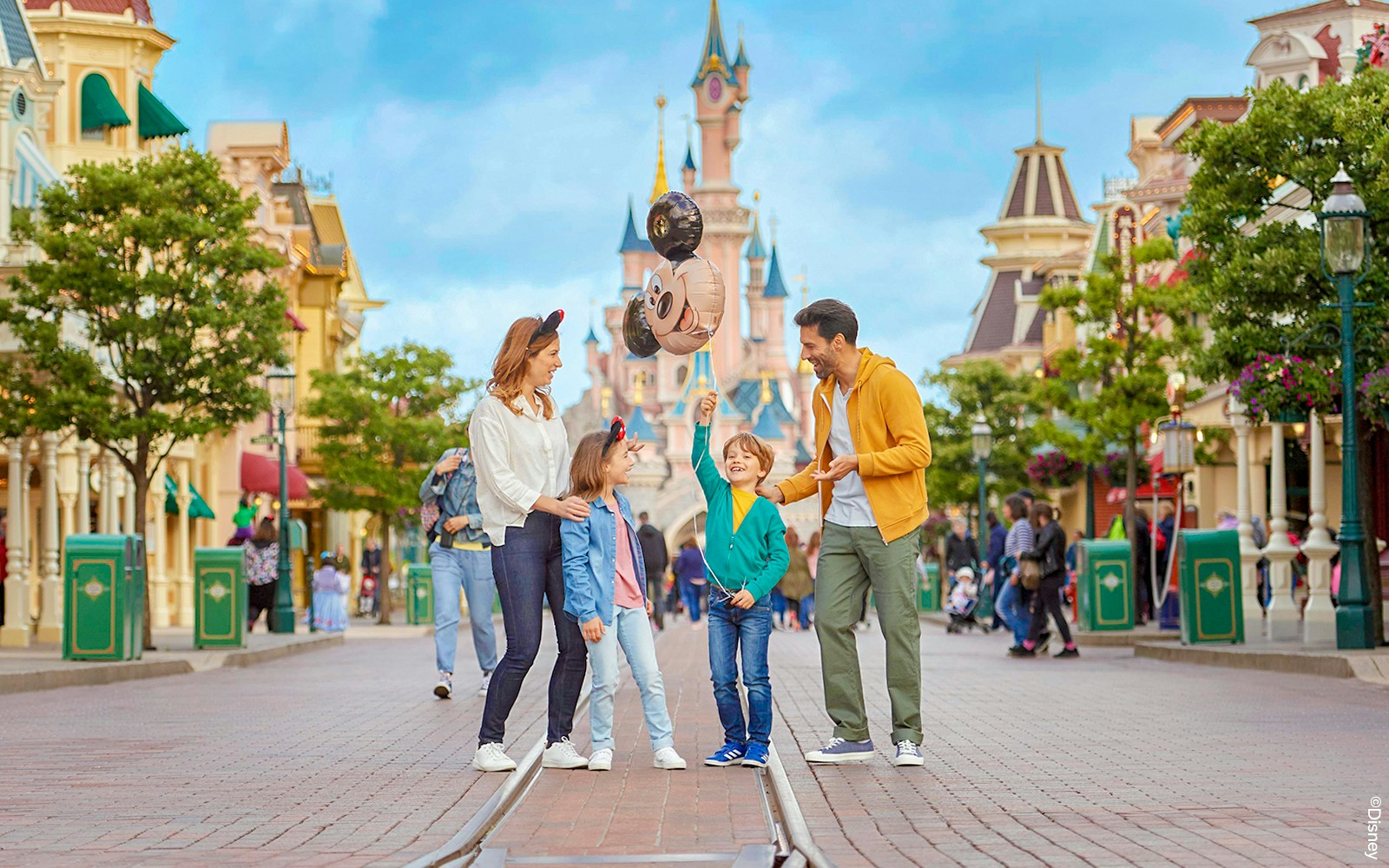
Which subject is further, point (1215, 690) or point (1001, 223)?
point (1001, 223)

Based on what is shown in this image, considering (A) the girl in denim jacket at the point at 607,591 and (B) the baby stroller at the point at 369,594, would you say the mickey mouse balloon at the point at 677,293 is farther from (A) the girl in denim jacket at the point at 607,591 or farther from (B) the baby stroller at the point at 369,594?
(B) the baby stroller at the point at 369,594

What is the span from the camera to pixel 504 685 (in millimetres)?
9109

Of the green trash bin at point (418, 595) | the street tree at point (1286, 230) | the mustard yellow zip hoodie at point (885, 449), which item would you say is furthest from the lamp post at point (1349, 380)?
the green trash bin at point (418, 595)

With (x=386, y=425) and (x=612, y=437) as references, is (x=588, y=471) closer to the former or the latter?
(x=612, y=437)

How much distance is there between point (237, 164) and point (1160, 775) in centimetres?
4143

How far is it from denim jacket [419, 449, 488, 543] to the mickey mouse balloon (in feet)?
11.4

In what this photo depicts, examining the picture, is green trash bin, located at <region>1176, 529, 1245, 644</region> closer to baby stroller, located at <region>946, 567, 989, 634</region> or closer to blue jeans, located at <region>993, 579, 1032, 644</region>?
blue jeans, located at <region>993, 579, 1032, 644</region>

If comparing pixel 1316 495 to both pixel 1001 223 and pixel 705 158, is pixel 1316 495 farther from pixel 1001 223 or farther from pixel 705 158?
pixel 705 158

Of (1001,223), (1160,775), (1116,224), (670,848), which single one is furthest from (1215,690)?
(1001,223)

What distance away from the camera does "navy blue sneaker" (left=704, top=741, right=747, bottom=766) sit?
9.21 meters

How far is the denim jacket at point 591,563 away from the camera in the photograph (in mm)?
8914

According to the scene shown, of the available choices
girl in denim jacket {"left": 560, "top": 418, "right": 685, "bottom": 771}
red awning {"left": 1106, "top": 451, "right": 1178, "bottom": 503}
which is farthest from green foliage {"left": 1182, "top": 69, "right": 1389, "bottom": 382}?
girl in denim jacket {"left": 560, "top": 418, "right": 685, "bottom": 771}

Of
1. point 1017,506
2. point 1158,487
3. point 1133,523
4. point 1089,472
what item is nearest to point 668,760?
point 1017,506

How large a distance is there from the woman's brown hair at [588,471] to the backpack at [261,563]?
18.9 m
